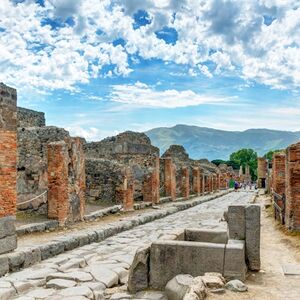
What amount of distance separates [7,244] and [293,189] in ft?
23.6

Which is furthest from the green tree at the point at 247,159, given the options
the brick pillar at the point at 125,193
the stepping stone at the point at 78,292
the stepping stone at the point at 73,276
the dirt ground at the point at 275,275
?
the stepping stone at the point at 78,292

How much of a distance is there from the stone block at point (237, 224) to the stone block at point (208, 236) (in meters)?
0.55

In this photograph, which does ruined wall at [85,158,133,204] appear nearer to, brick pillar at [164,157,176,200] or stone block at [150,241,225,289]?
brick pillar at [164,157,176,200]

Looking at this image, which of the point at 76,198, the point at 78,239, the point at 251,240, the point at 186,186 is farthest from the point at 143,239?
the point at 186,186

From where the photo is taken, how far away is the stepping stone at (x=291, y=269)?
671 centimetres

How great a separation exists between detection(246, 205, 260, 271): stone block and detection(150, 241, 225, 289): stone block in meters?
0.92

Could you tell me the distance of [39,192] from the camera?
1270cm

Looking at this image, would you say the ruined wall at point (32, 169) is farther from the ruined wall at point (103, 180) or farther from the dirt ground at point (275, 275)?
the dirt ground at point (275, 275)

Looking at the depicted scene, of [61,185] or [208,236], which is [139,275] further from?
[61,185]

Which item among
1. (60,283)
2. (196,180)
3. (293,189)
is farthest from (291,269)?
(196,180)

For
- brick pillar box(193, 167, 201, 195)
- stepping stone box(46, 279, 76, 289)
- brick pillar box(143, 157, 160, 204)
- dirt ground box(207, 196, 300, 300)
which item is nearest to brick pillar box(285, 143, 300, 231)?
dirt ground box(207, 196, 300, 300)

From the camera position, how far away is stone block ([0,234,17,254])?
7928 millimetres

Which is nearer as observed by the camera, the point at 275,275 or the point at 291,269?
the point at 275,275

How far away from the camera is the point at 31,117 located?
1070 inches
